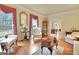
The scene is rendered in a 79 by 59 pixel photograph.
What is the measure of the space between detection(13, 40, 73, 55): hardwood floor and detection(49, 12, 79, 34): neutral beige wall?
0.23m

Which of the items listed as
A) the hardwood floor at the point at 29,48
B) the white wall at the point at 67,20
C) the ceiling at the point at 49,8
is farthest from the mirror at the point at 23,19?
the white wall at the point at 67,20

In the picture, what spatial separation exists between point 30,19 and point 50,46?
562mm

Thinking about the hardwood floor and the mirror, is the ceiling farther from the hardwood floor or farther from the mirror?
the hardwood floor

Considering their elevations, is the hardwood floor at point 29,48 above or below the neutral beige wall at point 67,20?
below

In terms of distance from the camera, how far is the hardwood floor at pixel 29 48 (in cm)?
197

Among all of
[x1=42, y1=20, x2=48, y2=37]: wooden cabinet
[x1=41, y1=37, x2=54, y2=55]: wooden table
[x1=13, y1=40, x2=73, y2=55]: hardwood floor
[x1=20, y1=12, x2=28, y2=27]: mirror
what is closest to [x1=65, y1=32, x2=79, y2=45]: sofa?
[x1=13, y1=40, x2=73, y2=55]: hardwood floor

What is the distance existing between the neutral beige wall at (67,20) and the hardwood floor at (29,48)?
0.23 meters

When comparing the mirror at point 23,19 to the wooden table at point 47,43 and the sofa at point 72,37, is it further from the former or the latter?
the sofa at point 72,37

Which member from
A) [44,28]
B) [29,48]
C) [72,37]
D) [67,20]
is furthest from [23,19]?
[72,37]

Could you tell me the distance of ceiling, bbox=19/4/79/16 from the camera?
197cm

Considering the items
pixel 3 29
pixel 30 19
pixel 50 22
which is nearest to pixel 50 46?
pixel 50 22
